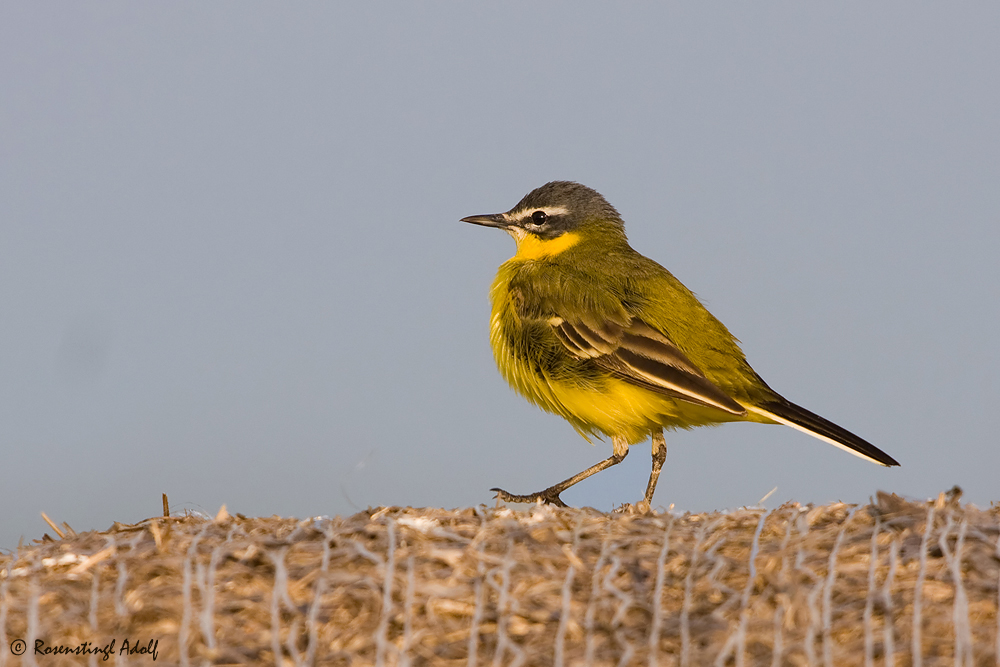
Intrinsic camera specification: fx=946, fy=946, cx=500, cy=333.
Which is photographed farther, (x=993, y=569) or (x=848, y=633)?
(x=993, y=569)

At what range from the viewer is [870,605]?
3.44m

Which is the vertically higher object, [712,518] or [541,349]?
[541,349]

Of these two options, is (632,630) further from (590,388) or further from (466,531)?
(590,388)

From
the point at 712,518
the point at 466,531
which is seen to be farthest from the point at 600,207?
the point at 466,531

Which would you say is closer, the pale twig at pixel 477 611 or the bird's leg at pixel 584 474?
the pale twig at pixel 477 611

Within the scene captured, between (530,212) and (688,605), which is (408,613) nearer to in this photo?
(688,605)

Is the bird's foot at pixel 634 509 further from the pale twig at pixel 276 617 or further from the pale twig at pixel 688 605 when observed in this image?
the pale twig at pixel 276 617

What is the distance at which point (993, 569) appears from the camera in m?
3.63

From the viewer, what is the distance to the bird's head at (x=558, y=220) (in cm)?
847

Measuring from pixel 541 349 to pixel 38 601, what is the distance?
4092 mm

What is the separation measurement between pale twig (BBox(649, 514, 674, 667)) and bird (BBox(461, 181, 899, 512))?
2.70 m

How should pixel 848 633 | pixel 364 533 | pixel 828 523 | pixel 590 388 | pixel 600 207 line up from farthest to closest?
pixel 600 207
pixel 590 388
pixel 828 523
pixel 364 533
pixel 848 633

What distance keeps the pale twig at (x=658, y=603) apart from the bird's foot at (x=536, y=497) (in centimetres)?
292
